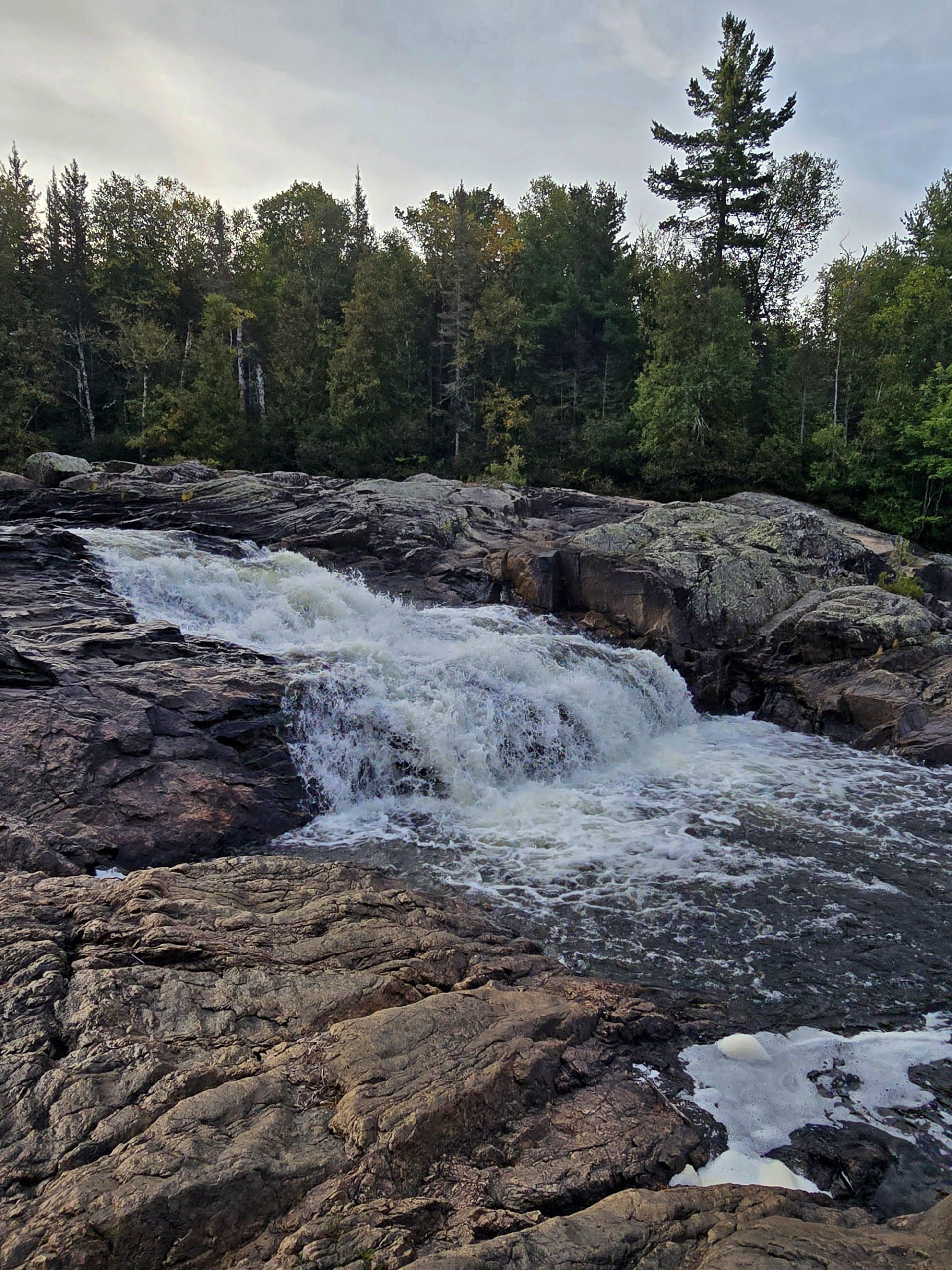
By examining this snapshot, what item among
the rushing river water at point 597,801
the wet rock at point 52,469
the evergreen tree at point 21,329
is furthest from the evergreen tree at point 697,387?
the evergreen tree at point 21,329

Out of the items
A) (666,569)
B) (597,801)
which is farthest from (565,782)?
(666,569)

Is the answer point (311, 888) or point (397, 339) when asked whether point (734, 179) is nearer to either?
point (397, 339)

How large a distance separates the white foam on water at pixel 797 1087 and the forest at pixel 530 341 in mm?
23773

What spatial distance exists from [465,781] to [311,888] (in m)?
3.83

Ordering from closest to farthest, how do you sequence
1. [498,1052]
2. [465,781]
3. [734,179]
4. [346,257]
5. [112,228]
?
[498,1052], [465,781], [734,179], [112,228], [346,257]

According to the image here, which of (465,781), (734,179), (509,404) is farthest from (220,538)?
(734,179)

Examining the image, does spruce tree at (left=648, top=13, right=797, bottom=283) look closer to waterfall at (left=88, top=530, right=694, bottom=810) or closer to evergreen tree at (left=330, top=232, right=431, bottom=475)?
evergreen tree at (left=330, top=232, right=431, bottom=475)

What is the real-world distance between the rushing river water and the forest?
647 inches

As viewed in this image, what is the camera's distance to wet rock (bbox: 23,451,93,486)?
18.1 meters

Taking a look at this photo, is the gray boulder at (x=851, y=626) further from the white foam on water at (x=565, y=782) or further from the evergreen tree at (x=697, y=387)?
the evergreen tree at (x=697, y=387)

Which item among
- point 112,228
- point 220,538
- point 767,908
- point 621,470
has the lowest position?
point 767,908

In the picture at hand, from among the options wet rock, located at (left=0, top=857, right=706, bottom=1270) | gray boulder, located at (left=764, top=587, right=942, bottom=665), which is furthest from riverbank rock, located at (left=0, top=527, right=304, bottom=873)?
gray boulder, located at (left=764, top=587, right=942, bottom=665)

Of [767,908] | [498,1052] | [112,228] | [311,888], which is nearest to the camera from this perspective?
[498,1052]

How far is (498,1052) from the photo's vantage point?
344 cm
